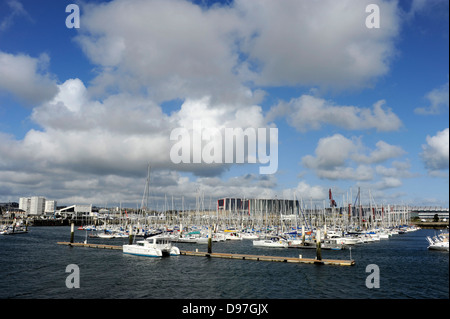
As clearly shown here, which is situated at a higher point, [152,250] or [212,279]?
[152,250]

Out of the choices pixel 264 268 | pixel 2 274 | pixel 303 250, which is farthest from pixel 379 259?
pixel 2 274

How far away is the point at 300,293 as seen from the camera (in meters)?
36.2

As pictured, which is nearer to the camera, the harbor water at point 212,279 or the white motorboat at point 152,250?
the harbor water at point 212,279

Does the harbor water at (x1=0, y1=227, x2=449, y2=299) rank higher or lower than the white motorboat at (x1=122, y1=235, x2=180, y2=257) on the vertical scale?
lower

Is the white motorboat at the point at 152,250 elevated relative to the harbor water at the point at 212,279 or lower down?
elevated

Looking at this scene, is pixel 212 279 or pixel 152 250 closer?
pixel 212 279

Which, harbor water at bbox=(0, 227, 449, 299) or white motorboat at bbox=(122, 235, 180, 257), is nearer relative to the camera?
harbor water at bbox=(0, 227, 449, 299)
